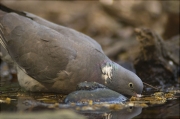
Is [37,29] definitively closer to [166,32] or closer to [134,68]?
[134,68]

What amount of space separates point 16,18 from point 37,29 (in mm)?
443

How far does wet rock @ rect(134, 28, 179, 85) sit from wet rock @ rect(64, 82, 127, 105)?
1809 mm

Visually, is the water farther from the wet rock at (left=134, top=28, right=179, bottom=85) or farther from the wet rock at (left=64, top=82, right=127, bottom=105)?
the wet rock at (left=134, top=28, right=179, bottom=85)

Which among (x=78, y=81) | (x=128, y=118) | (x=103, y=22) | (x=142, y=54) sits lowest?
(x=128, y=118)

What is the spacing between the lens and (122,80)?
5.34m

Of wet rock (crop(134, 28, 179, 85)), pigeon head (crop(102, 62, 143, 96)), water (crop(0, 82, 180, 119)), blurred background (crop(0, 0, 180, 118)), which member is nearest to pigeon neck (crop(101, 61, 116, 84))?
pigeon head (crop(102, 62, 143, 96))

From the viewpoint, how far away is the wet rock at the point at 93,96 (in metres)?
4.83

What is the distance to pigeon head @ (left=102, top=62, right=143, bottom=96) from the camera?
531cm

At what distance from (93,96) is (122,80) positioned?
59cm

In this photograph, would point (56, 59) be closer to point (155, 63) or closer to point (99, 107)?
point (99, 107)

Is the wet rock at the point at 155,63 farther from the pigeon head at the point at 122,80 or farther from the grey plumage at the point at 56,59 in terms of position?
the pigeon head at the point at 122,80

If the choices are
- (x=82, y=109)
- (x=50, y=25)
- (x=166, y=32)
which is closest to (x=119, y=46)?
(x=166, y=32)

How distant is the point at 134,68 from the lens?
7.01 m

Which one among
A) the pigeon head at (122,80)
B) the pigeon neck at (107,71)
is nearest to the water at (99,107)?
the pigeon head at (122,80)
